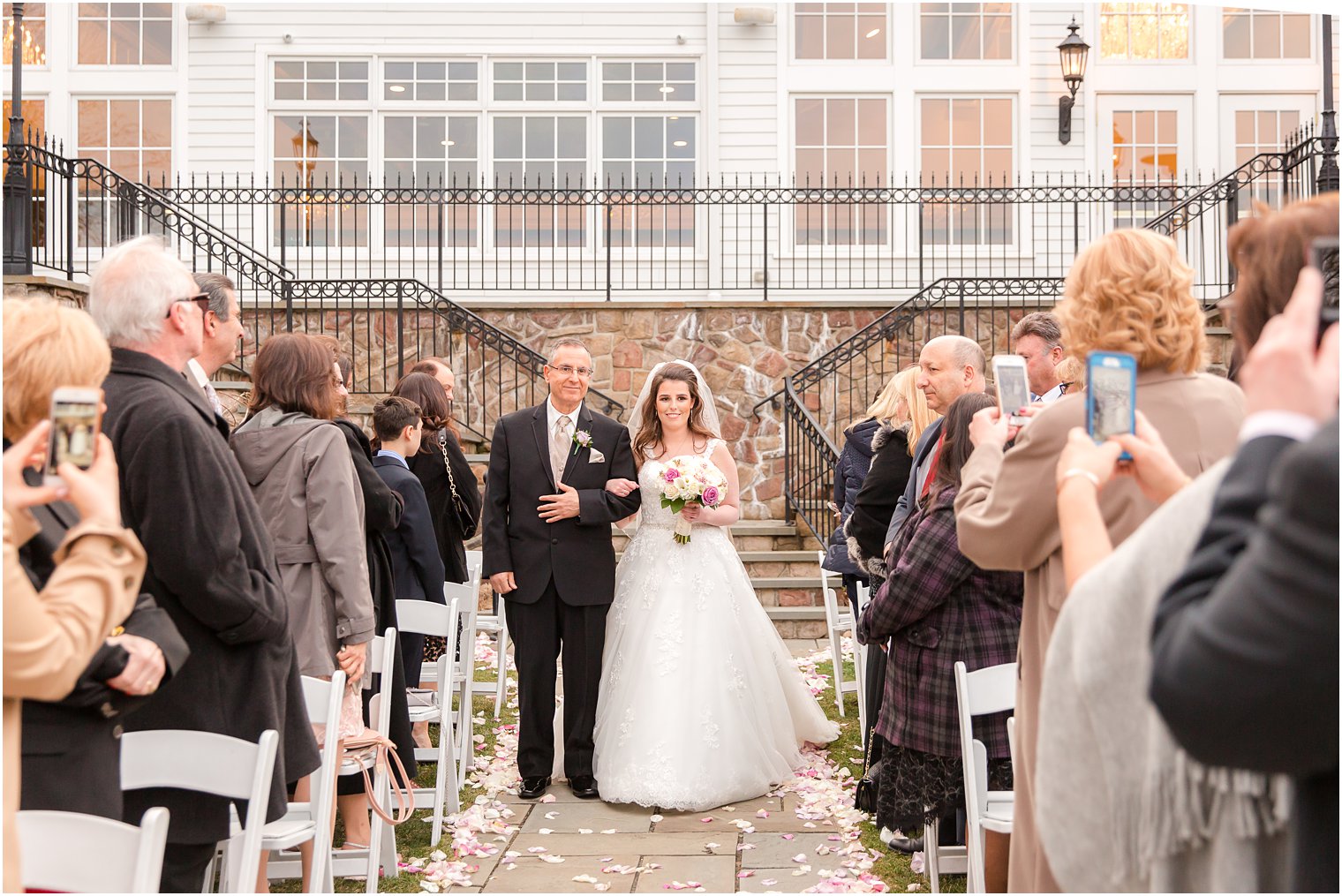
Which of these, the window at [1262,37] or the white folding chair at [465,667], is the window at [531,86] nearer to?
the window at [1262,37]

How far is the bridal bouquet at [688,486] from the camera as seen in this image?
583 cm

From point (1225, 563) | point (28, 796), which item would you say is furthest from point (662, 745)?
point (1225, 563)

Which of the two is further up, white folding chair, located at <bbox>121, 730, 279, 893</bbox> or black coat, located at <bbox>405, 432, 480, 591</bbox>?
black coat, located at <bbox>405, 432, 480, 591</bbox>

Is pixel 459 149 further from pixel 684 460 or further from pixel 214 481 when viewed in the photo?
pixel 214 481

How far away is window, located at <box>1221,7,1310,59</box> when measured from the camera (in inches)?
595

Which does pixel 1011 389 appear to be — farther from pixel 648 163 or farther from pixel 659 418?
pixel 648 163

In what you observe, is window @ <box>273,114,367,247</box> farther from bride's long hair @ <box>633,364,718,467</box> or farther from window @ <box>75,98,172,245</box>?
bride's long hair @ <box>633,364,718,467</box>

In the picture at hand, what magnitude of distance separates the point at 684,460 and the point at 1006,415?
3.31 meters

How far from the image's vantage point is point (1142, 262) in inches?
96.3

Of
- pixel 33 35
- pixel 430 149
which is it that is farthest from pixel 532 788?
pixel 33 35

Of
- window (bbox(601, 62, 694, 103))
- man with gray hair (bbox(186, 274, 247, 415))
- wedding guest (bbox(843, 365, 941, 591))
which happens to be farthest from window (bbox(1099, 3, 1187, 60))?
man with gray hair (bbox(186, 274, 247, 415))

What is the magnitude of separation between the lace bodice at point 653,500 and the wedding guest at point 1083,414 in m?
3.54

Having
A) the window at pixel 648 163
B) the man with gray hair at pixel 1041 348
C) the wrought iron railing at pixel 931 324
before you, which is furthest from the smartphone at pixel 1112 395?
the window at pixel 648 163

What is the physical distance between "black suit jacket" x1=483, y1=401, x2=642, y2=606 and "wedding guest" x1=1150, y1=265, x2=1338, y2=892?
4.62 meters
